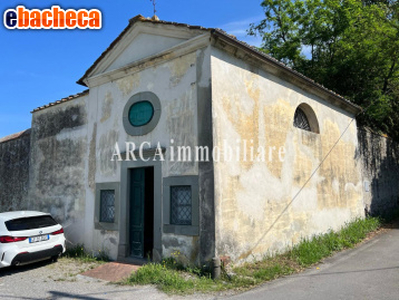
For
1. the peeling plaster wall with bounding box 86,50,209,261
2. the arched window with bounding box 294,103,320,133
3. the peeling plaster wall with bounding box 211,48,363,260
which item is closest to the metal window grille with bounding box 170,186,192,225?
the peeling plaster wall with bounding box 86,50,209,261

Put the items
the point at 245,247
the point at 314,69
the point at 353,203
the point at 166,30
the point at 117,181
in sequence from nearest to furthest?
the point at 245,247, the point at 166,30, the point at 117,181, the point at 353,203, the point at 314,69

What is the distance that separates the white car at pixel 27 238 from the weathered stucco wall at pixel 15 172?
13.8 feet

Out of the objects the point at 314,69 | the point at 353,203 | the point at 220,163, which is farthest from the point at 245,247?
the point at 314,69

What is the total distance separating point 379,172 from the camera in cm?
1302

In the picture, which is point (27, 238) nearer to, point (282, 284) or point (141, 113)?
point (141, 113)

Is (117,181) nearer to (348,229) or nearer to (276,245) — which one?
(276,245)

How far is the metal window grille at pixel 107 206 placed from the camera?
802cm

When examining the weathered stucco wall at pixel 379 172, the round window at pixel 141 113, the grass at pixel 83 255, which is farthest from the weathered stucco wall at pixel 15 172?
the weathered stucco wall at pixel 379 172

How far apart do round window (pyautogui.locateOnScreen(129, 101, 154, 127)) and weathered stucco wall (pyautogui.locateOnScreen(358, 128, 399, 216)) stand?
8757 mm

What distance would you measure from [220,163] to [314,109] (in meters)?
4.84

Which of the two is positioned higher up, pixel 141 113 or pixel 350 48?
pixel 350 48

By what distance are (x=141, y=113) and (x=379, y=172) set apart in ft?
34.5

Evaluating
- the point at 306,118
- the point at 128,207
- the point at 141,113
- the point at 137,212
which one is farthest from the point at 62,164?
the point at 306,118

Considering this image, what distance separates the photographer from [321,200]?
368 inches
